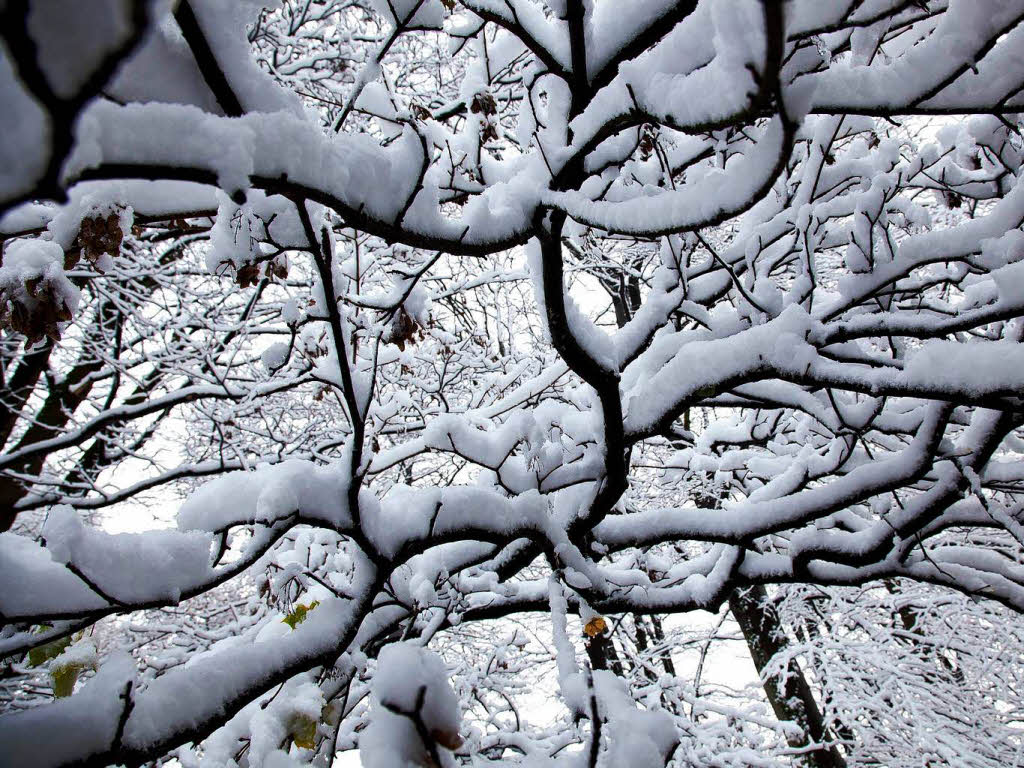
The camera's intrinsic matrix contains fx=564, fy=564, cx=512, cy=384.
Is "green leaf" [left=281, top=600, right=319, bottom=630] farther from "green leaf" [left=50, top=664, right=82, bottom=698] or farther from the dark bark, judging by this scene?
the dark bark

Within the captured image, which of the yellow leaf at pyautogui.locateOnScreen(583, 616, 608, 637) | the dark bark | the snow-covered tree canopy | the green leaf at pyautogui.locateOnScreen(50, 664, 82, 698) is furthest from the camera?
the dark bark

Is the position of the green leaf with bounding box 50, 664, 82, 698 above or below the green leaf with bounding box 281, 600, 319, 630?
below

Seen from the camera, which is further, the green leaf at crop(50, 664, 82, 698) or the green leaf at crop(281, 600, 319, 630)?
the green leaf at crop(281, 600, 319, 630)

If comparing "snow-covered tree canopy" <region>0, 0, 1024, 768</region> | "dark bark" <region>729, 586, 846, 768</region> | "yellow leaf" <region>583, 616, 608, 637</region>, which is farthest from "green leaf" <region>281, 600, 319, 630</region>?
"dark bark" <region>729, 586, 846, 768</region>

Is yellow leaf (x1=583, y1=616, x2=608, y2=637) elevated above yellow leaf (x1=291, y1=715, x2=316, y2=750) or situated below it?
above

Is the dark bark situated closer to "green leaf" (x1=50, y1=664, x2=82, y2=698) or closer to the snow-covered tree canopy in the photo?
the snow-covered tree canopy

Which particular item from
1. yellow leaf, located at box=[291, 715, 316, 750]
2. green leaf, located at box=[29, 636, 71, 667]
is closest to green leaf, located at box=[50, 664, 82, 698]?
green leaf, located at box=[29, 636, 71, 667]

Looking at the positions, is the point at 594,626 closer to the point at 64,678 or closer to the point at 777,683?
→ the point at 64,678

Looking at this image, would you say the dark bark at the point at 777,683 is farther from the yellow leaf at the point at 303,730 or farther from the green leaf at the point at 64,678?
the green leaf at the point at 64,678

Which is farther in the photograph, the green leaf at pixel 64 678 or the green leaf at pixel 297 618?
the green leaf at pixel 297 618

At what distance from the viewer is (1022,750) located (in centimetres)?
481

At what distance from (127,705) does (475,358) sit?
425 cm

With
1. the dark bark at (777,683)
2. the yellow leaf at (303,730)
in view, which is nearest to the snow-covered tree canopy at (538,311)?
the yellow leaf at (303,730)

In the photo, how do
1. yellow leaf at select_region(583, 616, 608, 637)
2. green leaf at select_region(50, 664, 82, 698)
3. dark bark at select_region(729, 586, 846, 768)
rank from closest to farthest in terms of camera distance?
1. green leaf at select_region(50, 664, 82, 698)
2. yellow leaf at select_region(583, 616, 608, 637)
3. dark bark at select_region(729, 586, 846, 768)
